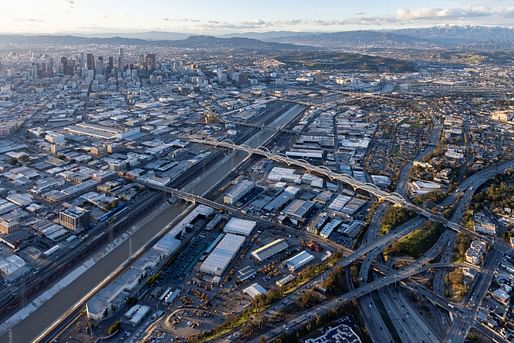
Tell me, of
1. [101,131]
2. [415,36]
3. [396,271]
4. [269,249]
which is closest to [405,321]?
[396,271]

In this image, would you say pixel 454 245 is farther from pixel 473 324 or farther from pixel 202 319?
pixel 202 319

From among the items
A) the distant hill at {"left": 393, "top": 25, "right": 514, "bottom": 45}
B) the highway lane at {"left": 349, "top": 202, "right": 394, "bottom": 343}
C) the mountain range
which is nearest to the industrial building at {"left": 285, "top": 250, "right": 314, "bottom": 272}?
the highway lane at {"left": 349, "top": 202, "right": 394, "bottom": 343}

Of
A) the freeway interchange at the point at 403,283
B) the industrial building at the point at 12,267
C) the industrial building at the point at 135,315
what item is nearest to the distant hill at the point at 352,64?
the freeway interchange at the point at 403,283

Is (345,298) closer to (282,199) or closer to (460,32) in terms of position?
(282,199)

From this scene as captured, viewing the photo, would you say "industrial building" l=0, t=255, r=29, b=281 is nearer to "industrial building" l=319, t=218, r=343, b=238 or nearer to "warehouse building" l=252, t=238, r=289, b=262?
"warehouse building" l=252, t=238, r=289, b=262

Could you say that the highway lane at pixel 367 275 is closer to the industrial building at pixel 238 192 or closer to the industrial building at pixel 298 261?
the industrial building at pixel 298 261

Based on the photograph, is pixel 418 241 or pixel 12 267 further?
pixel 418 241

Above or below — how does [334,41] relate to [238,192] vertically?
above
